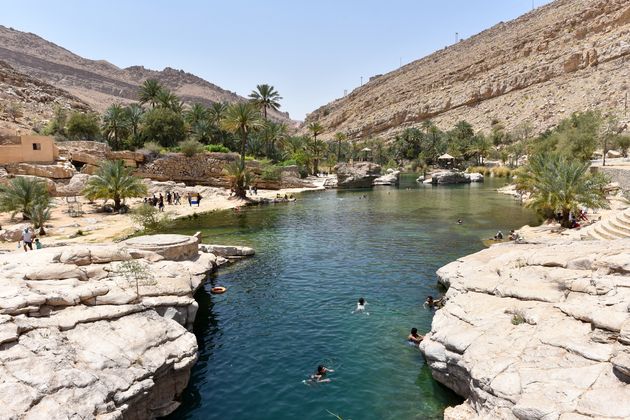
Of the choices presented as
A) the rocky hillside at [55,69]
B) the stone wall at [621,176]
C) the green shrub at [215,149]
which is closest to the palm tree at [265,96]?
the green shrub at [215,149]

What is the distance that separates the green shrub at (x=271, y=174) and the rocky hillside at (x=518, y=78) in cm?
6699

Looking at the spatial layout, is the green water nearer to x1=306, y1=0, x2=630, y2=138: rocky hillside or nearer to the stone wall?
the stone wall

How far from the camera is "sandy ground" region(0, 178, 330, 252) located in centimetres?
2688

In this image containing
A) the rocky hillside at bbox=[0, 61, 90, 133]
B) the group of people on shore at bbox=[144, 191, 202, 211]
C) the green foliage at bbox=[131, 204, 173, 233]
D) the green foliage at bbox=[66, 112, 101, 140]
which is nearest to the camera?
the green foliage at bbox=[131, 204, 173, 233]

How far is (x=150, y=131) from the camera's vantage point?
6381cm

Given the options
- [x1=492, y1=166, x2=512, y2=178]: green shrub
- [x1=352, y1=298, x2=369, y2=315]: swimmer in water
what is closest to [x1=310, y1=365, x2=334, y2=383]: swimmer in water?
[x1=352, y1=298, x2=369, y2=315]: swimmer in water

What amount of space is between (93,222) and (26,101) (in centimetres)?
6087

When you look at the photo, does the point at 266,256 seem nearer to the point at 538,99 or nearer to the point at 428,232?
the point at 428,232

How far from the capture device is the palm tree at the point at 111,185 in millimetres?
37688

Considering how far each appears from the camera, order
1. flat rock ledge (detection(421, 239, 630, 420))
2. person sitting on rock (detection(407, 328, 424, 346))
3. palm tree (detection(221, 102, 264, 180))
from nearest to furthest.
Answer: flat rock ledge (detection(421, 239, 630, 420)), person sitting on rock (detection(407, 328, 424, 346)), palm tree (detection(221, 102, 264, 180))

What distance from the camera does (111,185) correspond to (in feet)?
124

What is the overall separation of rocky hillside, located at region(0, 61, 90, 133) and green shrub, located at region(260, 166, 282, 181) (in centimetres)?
3391

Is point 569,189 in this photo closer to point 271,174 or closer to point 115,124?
point 271,174

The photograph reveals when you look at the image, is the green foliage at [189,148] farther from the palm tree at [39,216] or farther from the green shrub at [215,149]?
the palm tree at [39,216]
